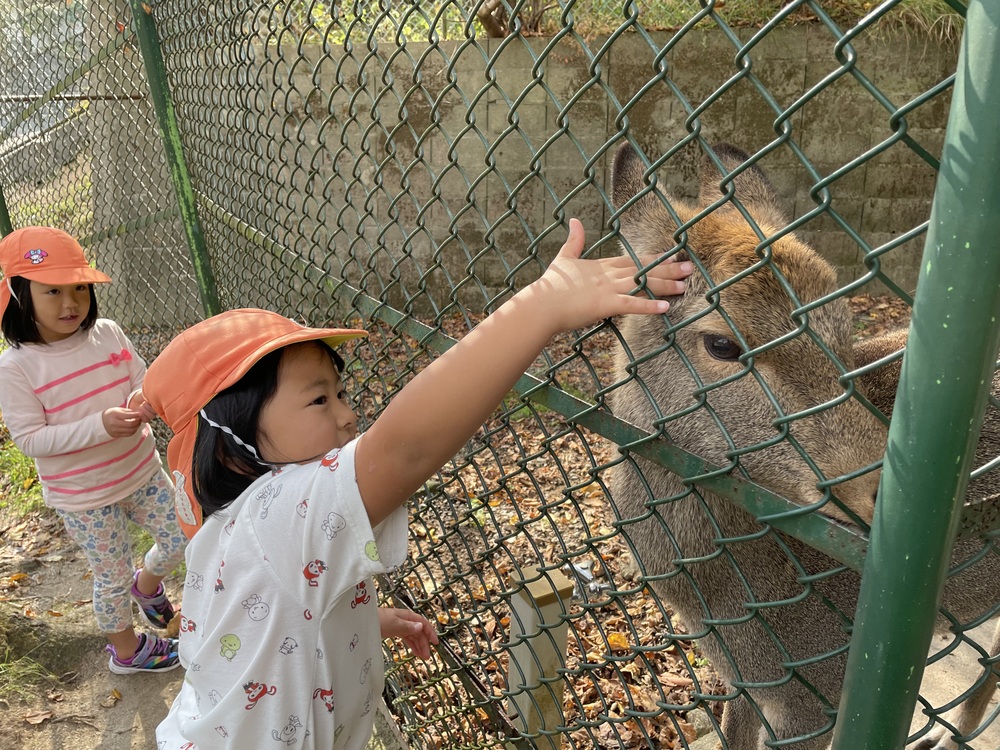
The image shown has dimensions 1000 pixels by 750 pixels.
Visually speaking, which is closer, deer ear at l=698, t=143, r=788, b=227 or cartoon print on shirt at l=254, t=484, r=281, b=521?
cartoon print on shirt at l=254, t=484, r=281, b=521

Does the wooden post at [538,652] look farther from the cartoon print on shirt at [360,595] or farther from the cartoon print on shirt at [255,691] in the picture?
the cartoon print on shirt at [255,691]

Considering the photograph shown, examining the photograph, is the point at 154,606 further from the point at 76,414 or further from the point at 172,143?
the point at 172,143

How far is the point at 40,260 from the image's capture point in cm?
318

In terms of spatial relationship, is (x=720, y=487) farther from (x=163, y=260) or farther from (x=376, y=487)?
(x=163, y=260)

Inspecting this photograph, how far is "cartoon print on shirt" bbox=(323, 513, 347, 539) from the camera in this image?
58.5 inches

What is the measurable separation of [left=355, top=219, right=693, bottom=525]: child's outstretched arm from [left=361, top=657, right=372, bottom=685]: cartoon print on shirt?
674 millimetres

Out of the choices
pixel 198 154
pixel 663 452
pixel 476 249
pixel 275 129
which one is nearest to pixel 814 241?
pixel 476 249

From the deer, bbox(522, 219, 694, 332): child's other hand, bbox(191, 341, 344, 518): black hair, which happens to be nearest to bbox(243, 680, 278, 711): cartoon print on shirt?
bbox(191, 341, 344, 518): black hair

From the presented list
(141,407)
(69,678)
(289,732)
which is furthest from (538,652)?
(69,678)

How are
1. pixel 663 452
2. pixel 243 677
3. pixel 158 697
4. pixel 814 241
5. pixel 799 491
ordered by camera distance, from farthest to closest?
1. pixel 814 241
2. pixel 158 697
3. pixel 799 491
4. pixel 243 677
5. pixel 663 452

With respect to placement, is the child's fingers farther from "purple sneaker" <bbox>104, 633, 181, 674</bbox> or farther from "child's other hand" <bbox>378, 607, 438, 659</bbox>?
"purple sneaker" <bbox>104, 633, 181, 674</bbox>

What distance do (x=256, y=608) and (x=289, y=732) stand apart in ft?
1.13

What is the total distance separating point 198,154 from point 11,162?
4.53m

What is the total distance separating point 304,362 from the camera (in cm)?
178
